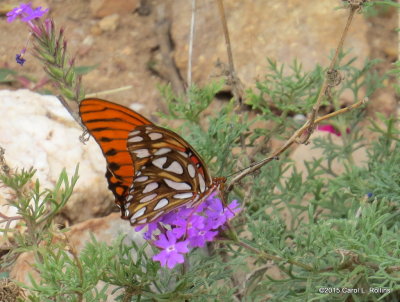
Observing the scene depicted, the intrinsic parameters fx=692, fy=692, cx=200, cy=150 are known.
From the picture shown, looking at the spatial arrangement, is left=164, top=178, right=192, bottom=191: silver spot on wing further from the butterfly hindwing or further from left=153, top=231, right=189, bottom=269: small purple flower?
left=153, top=231, right=189, bottom=269: small purple flower

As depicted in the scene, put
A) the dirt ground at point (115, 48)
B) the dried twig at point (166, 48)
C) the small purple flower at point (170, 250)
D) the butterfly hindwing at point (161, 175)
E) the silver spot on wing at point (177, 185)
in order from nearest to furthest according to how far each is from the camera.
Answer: the small purple flower at point (170, 250) < the butterfly hindwing at point (161, 175) < the silver spot on wing at point (177, 185) < the dirt ground at point (115, 48) < the dried twig at point (166, 48)

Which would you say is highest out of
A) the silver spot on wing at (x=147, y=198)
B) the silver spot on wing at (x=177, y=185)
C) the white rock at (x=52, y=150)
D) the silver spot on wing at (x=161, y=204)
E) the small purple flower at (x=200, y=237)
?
the silver spot on wing at (x=177, y=185)

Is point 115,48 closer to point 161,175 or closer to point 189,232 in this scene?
point 161,175

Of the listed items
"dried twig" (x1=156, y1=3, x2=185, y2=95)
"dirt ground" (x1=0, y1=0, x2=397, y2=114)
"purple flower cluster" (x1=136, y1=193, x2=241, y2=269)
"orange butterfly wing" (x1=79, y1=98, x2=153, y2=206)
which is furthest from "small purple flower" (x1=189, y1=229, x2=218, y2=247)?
"dried twig" (x1=156, y1=3, x2=185, y2=95)

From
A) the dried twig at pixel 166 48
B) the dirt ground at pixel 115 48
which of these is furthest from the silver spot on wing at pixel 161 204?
the dried twig at pixel 166 48

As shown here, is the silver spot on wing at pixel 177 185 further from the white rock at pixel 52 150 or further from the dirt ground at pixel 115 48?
the dirt ground at pixel 115 48

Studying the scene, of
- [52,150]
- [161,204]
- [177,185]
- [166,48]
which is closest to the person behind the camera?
[161,204]

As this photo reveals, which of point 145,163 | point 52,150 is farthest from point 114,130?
point 52,150
